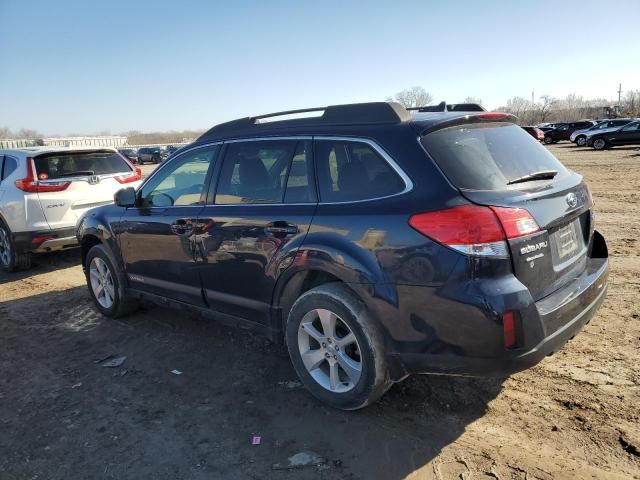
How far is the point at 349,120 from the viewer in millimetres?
3230

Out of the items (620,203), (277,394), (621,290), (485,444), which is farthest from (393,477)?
(620,203)

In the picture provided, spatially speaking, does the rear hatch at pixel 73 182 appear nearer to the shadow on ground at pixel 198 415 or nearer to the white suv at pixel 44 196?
the white suv at pixel 44 196

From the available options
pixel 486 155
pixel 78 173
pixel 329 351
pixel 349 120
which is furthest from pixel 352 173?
pixel 78 173

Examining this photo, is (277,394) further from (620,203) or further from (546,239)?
(620,203)

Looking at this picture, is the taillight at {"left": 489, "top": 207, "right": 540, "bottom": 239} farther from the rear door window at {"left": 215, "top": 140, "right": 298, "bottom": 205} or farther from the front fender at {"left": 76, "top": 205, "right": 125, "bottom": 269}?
the front fender at {"left": 76, "top": 205, "right": 125, "bottom": 269}

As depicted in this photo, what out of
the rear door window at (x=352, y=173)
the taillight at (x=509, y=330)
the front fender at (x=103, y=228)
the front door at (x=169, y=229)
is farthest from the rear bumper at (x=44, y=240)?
the taillight at (x=509, y=330)

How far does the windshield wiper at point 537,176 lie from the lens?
2.89m

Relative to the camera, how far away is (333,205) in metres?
3.13

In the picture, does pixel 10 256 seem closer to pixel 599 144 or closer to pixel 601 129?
pixel 599 144

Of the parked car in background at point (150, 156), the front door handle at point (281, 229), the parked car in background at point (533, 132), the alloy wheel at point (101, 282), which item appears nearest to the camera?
the front door handle at point (281, 229)

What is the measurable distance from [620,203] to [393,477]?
963cm

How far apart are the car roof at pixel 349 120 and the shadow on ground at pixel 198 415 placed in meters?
1.80

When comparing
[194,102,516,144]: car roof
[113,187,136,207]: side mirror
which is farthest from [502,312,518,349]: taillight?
[113,187,136,207]: side mirror

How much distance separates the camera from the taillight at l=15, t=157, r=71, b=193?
7094 mm
